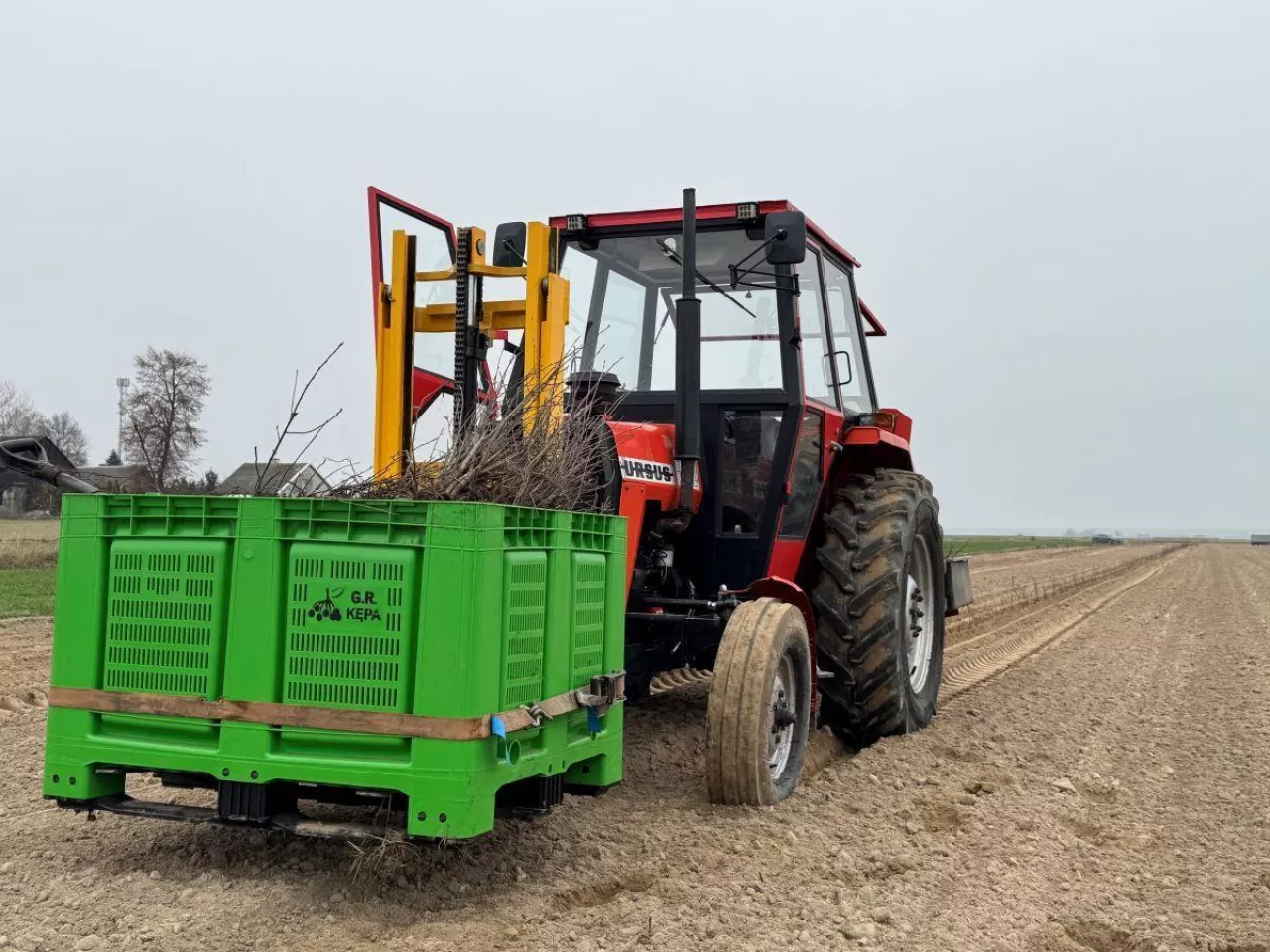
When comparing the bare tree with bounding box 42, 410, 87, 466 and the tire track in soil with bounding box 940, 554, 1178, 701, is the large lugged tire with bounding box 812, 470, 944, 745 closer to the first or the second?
the tire track in soil with bounding box 940, 554, 1178, 701

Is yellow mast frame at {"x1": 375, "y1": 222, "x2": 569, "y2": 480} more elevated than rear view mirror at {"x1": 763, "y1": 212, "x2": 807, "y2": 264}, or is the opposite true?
rear view mirror at {"x1": 763, "y1": 212, "x2": 807, "y2": 264}

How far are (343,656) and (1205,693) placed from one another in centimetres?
765

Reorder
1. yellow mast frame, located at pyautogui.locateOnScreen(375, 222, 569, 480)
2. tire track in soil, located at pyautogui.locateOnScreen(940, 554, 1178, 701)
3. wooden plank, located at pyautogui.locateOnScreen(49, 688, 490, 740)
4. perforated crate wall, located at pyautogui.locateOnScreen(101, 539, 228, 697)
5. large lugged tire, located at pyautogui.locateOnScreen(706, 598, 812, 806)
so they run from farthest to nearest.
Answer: tire track in soil, located at pyautogui.locateOnScreen(940, 554, 1178, 701), yellow mast frame, located at pyautogui.locateOnScreen(375, 222, 569, 480), large lugged tire, located at pyautogui.locateOnScreen(706, 598, 812, 806), perforated crate wall, located at pyautogui.locateOnScreen(101, 539, 228, 697), wooden plank, located at pyautogui.locateOnScreen(49, 688, 490, 740)

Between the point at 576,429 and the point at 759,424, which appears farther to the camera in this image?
the point at 759,424

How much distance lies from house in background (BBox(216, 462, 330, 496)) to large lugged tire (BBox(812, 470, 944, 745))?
2.75m

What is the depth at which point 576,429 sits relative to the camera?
16.6 feet

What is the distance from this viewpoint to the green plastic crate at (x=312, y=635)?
3.63m

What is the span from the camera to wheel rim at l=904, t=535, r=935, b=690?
7102 mm

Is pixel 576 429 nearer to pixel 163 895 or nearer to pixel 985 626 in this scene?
pixel 163 895

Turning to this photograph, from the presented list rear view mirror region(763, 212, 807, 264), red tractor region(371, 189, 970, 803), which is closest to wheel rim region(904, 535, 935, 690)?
red tractor region(371, 189, 970, 803)

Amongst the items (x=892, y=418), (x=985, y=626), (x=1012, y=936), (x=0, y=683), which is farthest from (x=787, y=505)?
(x=985, y=626)

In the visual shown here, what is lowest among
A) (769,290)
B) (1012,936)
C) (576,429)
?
(1012,936)

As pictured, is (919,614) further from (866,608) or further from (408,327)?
(408,327)

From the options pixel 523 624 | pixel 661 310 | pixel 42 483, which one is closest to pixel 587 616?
pixel 523 624
